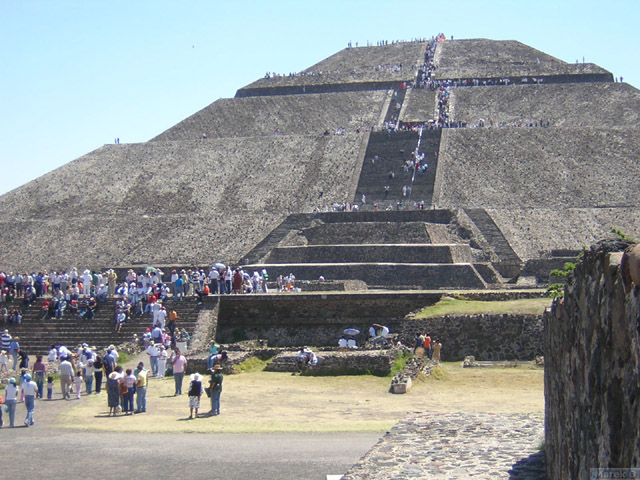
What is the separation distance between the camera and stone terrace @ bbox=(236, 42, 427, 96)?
2849 inches

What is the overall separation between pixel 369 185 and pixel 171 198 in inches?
414

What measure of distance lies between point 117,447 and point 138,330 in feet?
39.3

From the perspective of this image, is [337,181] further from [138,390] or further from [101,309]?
[138,390]

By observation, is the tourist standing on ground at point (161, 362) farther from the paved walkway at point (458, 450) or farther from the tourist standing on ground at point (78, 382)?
the paved walkway at point (458, 450)

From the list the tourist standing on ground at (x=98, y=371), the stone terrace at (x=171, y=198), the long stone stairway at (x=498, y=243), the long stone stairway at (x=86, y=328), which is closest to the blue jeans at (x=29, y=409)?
the tourist standing on ground at (x=98, y=371)

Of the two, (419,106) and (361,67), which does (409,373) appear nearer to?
(419,106)

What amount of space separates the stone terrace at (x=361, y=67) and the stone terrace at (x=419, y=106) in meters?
3.97

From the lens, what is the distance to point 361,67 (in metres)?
76.4

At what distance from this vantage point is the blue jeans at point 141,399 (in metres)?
16.6

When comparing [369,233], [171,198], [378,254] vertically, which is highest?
[171,198]

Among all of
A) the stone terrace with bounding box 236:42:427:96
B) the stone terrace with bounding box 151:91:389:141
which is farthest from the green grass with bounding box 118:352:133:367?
the stone terrace with bounding box 236:42:427:96

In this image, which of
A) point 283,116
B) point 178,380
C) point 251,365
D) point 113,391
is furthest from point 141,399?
point 283,116

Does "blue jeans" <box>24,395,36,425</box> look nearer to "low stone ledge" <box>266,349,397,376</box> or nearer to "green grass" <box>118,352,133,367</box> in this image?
"green grass" <box>118,352,133,367</box>

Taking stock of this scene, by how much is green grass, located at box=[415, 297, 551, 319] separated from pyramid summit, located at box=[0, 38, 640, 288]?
644cm
